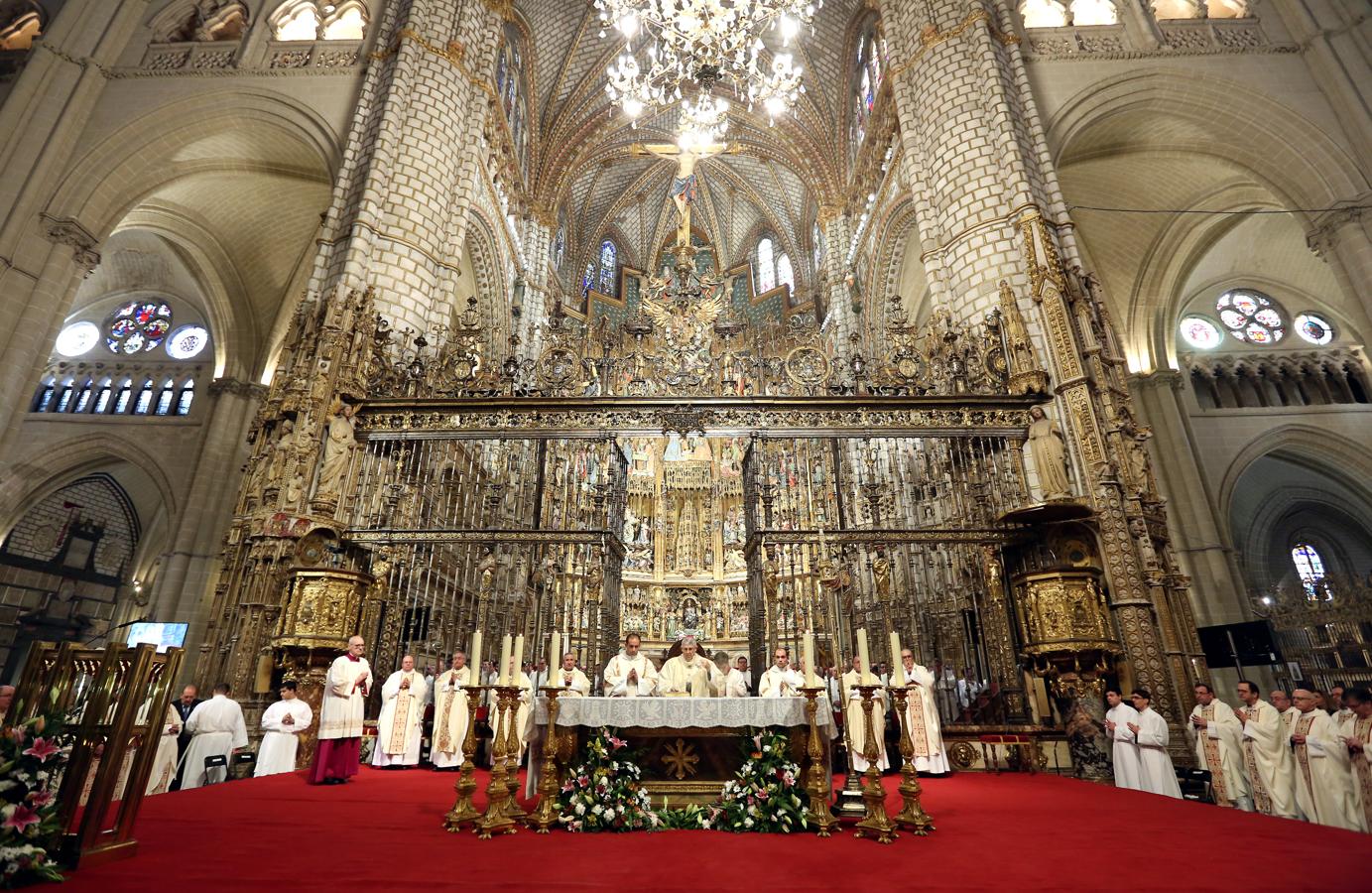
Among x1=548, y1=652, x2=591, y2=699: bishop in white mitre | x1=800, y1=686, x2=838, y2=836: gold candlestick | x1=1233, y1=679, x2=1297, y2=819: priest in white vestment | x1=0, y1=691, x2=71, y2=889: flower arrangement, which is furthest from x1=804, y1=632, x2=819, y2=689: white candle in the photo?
x1=1233, y1=679, x2=1297, y2=819: priest in white vestment

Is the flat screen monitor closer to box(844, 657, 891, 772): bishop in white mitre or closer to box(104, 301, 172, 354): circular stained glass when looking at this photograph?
box(104, 301, 172, 354): circular stained glass

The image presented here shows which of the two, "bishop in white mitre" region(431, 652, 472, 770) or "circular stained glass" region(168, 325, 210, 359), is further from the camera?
"circular stained glass" region(168, 325, 210, 359)

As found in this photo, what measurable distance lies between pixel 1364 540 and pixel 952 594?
19.3 metres

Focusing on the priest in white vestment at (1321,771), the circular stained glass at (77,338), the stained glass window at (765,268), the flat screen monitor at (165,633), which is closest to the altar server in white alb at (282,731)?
the flat screen monitor at (165,633)

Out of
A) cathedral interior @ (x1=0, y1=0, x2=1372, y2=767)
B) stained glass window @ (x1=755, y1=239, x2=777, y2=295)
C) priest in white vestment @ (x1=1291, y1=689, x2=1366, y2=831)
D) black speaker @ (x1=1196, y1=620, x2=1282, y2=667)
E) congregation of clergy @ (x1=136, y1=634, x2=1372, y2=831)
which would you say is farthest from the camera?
stained glass window @ (x1=755, y1=239, x2=777, y2=295)

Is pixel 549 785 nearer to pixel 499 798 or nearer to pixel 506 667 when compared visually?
pixel 499 798

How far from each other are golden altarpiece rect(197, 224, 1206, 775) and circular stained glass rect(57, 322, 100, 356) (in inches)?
615

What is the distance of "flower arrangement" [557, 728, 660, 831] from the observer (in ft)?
15.9

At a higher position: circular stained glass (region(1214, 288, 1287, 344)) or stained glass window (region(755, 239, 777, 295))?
stained glass window (region(755, 239, 777, 295))

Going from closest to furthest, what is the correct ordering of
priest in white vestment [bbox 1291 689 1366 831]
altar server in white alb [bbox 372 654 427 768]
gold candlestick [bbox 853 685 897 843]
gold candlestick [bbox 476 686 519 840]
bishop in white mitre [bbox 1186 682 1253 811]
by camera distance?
gold candlestick [bbox 853 685 897 843] → gold candlestick [bbox 476 686 519 840] → priest in white vestment [bbox 1291 689 1366 831] → bishop in white mitre [bbox 1186 682 1253 811] → altar server in white alb [bbox 372 654 427 768]

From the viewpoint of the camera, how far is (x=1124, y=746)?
7.57m

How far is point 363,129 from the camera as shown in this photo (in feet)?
42.1

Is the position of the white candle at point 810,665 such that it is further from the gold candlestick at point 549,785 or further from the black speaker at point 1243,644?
the black speaker at point 1243,644

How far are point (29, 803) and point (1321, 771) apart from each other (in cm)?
1029
